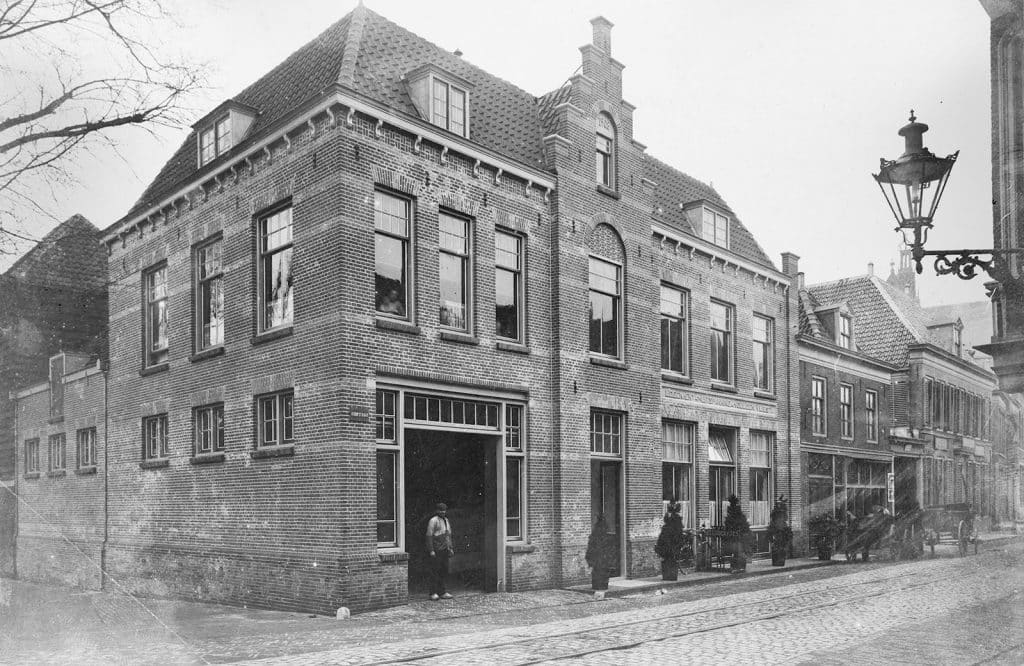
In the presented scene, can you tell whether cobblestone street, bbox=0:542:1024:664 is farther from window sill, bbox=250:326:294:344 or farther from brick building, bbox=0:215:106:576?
window sill, bbox=250:326:294:344

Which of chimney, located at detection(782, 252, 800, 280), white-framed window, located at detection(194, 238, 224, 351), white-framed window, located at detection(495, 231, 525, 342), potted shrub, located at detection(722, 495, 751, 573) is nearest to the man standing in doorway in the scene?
white-framed window, located at detection(495, 231, 525, 342)

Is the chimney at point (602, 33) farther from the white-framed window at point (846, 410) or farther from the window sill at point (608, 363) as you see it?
the white-framed window at point (846, 410)

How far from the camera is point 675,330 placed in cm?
2308

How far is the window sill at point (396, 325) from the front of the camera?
15336 millimetres

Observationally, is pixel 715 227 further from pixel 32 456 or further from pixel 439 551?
pixel 32 456

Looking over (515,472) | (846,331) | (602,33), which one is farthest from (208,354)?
(846,331)

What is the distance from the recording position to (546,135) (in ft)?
64.7

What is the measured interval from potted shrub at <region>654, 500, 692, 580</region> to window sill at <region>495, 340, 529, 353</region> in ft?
15.5

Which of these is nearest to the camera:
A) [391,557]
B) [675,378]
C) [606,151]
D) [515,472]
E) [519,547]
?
[391,557]

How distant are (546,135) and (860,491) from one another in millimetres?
19066

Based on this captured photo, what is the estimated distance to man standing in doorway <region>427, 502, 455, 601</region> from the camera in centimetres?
1603

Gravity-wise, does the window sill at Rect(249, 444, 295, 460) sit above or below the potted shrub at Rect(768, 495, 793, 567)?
above

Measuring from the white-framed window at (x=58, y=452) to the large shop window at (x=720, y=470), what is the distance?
1542 cm

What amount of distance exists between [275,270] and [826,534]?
57.6 feet
